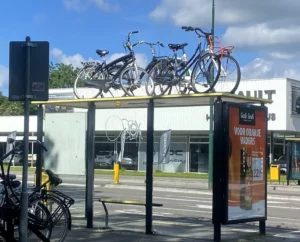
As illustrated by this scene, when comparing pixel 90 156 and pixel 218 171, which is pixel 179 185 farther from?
pixel 218 171

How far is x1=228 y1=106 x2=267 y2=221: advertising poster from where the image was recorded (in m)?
10.8

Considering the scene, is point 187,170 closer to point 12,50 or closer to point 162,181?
point 162,181

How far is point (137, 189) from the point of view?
28453mm

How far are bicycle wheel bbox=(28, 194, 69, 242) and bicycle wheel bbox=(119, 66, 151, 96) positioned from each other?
432 cm

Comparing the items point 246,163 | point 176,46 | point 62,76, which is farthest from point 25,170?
point 62,76

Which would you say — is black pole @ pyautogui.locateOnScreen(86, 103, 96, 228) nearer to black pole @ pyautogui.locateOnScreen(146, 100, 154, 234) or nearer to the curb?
black pole @ pyautogui.locateOnScreen(146, 100, 154, 234)

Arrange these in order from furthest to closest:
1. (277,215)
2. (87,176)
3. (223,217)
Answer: (277,215)
(87,176)
(223,217)

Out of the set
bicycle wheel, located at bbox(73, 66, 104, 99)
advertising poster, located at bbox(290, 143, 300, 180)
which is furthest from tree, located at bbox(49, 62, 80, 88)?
bicycle wheel, located at bbox(73, 66, 104, 99)

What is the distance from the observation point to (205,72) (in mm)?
12039

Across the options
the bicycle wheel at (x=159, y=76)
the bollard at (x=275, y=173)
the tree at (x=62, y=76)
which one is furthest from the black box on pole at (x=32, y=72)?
the tree at (x=62, y=76)

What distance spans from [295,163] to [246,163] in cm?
1929

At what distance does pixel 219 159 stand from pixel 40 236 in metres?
3.40

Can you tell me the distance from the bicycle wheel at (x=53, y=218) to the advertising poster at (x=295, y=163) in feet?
70.4

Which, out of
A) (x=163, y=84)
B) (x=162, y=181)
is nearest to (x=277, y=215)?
(x=163, y=84)
